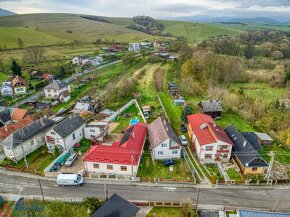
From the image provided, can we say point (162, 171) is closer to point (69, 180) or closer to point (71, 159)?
point (69, 180)

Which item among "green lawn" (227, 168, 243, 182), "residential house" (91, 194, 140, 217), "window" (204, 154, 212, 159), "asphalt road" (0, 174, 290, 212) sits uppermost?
"residential house" (91, 194, 140, 217)

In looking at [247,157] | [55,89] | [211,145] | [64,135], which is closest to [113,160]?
[64,135]

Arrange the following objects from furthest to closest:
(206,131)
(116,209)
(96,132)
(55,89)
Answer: (55,89) < (96,132) < (206,131) < (116,209)

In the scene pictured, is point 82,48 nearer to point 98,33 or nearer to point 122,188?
point 98,33

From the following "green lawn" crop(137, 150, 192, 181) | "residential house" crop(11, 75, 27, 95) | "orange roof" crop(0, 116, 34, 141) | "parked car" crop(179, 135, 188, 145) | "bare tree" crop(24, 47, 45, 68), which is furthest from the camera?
"bare tree" crop(24, 47, 45, 68)

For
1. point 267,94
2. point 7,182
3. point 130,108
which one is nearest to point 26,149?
point 7,182

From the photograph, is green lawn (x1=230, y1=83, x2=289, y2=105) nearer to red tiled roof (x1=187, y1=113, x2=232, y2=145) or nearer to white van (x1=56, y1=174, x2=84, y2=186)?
red tiled roof (x1=187, y1=113, x2=232, y2=145)

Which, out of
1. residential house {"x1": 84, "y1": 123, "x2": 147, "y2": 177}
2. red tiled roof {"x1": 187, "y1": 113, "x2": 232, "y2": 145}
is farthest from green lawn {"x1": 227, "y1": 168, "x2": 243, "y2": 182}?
residential house {"x1": 84, "y1": 123, "x2": 147, "y2": 177}

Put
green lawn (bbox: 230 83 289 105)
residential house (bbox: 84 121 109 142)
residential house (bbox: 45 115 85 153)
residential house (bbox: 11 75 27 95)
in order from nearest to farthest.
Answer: residential house (bbox: 45 115 85 153) → residential house (bbox: 84 121 109 142) → green lawn (bbox: 230 83 289 105) → residential house (bbox: 11 75 27 95)
